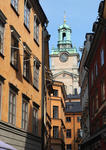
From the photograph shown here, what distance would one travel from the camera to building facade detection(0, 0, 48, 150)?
48.8 feet

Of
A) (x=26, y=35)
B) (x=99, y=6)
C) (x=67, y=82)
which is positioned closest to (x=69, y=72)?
(x=67, y=82)

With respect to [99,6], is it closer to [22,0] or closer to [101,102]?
[101,102]

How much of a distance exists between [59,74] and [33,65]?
3428 inches

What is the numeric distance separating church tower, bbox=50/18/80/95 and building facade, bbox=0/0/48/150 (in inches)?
3325

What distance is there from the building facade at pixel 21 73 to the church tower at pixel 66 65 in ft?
277

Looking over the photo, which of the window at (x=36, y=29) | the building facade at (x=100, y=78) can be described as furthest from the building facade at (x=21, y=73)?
the building facade at (x=100, y=78)

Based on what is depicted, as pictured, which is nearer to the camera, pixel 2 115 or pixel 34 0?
pixel 2 115

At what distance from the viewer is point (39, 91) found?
22219mm

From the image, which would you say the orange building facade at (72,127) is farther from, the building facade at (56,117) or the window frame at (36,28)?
the window frame at (36,28)

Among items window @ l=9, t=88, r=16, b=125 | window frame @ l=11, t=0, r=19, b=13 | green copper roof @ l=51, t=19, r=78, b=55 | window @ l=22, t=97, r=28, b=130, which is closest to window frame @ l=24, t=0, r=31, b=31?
window frame @ l=11, t=0, r=19, b=13

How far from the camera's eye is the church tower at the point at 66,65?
108m

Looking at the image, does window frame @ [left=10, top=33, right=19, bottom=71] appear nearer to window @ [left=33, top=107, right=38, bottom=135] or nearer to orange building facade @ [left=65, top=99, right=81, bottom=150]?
window @ [left=33, top=107, right=38, bottom=135]

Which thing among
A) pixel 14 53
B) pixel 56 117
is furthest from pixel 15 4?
pixel 56 117

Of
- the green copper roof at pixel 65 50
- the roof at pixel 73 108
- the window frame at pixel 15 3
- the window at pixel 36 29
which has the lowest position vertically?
the window frame at pixel 15 3
